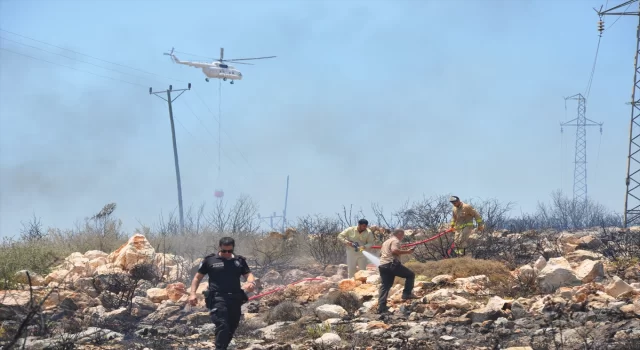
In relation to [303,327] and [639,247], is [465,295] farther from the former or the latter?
[639,247]

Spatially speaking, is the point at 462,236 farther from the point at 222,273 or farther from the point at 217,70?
the point at 217,70

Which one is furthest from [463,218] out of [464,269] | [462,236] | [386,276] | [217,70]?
[217,70]

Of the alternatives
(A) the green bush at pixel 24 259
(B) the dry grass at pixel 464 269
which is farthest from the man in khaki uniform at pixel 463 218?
(A) the green bush at pixel 24 259

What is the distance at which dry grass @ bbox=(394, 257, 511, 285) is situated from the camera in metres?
14.7

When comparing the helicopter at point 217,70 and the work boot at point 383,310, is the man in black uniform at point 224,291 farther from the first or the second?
the helicopter at point 217,70

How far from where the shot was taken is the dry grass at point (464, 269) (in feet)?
48.3

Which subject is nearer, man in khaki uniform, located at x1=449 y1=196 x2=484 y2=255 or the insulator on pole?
man in khaki uniform, located at x1=449 y1=196 x2=484 y2=255

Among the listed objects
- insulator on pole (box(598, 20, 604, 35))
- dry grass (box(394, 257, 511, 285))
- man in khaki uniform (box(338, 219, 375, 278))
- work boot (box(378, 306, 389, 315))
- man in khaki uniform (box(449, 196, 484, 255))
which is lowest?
work boot (box(378, 306, 389, 315))

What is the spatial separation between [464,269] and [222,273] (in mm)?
7080

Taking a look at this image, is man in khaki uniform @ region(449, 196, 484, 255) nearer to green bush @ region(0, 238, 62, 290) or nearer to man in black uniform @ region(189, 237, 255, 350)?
man in black uniform @ region(189, 237, 255, 350)

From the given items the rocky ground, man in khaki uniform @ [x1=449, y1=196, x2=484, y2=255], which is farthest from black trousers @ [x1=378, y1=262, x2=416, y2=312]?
man in khaki uniform @ [x1=449, y1=196, x2=484, y2=255]

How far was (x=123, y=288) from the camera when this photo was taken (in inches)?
622

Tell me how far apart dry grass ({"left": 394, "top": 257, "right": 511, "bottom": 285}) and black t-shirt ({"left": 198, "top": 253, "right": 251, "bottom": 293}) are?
6.41m

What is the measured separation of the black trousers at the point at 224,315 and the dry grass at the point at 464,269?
644cm
